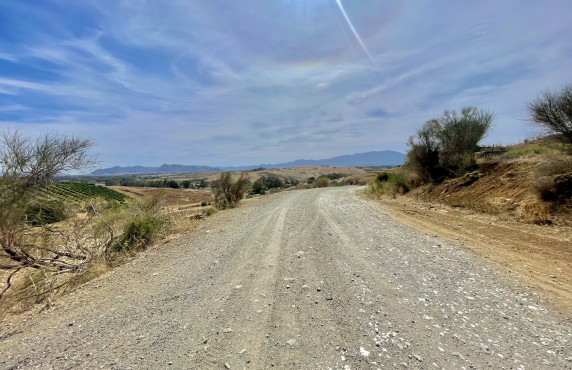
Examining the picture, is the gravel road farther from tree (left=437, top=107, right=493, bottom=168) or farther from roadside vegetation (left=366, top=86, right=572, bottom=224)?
tree (left=437, top=107, right=493, bottom=168)

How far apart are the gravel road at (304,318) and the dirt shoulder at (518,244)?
35cm

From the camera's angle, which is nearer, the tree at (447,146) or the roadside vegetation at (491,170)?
the roadside vegetation at (491,170)

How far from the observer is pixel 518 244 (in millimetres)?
6383

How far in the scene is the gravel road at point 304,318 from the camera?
9.15 ft

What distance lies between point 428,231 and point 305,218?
4.17m

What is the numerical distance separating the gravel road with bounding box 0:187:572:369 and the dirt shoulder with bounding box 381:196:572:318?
0.35 metres

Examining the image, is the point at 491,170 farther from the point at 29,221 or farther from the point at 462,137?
the point at 29,221

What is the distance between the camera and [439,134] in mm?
17000

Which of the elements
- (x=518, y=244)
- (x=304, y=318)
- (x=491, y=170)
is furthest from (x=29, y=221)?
(x=491, y=170)

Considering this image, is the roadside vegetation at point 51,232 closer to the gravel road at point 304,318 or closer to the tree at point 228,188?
the gravel road at point 304,318

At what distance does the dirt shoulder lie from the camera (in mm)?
4305

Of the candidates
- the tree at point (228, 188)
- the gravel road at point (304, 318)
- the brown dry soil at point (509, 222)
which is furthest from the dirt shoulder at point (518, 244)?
the tree at point (228, 188)

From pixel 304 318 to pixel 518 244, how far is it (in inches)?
231

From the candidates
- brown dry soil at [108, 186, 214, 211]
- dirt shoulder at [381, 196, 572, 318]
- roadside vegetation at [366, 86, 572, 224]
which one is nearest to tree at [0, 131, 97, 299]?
brown dry soil at [108, 186, 214, 211]
